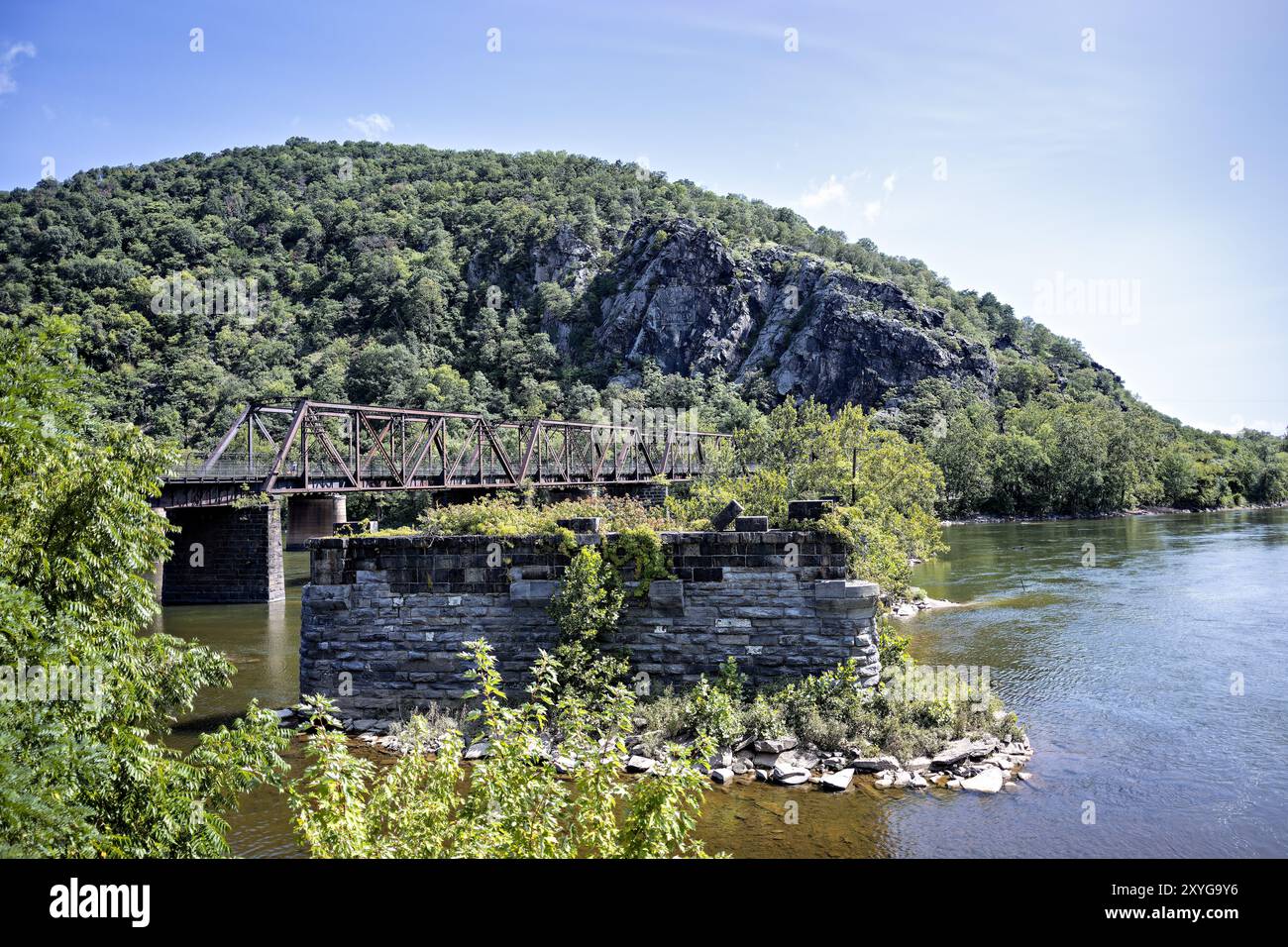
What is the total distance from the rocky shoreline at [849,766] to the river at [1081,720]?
26 cm

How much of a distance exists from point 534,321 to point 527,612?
411 feet

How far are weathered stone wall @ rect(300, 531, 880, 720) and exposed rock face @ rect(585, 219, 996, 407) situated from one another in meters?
106

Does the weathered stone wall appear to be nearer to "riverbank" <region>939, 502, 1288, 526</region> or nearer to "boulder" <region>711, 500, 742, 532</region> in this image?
"boulder" <region>711, 500, 742, 532</region>

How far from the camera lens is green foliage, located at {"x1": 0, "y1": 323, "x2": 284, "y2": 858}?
5.10 meters

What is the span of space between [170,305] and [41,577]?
94.5 m

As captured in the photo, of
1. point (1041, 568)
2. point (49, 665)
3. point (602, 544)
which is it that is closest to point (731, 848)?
point (602, 544)

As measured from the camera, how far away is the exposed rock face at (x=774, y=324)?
11794cm

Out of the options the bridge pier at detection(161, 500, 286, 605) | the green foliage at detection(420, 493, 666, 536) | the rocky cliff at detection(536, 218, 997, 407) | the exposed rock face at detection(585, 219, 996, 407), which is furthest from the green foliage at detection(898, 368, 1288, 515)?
the green foliage at detection(420, 493, 666, 536)

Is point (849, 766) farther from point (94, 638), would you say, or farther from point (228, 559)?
point (228, 559)

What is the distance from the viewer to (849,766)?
43.3 feet

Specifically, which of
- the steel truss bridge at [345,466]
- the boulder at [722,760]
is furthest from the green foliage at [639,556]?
the steel truss bridge at [345,466]

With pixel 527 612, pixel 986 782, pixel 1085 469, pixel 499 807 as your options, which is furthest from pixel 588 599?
pixel 1085 469

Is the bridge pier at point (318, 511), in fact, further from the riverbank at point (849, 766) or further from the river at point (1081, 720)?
the riverbank at point (849, 766)
